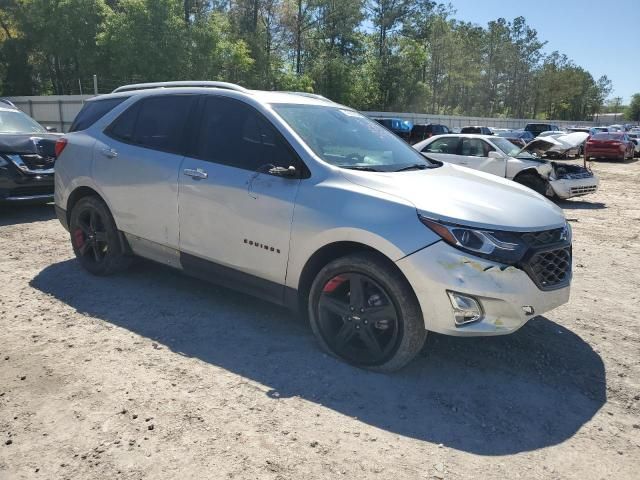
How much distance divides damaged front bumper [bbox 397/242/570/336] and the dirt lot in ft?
1.58

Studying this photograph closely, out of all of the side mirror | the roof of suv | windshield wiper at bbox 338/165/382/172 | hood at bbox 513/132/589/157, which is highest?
the roof of suv

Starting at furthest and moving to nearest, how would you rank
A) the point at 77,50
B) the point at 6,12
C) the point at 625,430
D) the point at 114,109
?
1. the point at 6,12
2. the point at 77,50
3. the point at 114,109
4. the point at 625,430

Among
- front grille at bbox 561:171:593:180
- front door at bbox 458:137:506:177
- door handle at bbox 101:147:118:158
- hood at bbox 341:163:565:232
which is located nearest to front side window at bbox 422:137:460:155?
front door at bbox 458:137:506:177

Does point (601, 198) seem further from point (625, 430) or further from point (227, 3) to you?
point (227, 3)

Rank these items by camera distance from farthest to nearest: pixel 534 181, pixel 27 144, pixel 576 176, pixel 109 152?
pixel 576 176 → pixel 534 181 → pixel 27 144 → pixel 109 152

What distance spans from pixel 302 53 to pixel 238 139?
52.3 meters

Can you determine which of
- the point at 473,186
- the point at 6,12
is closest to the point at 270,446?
the point at 473,186

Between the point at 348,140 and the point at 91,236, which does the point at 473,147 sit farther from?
the point at 91,236

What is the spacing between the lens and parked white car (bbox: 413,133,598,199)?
37.9 feet

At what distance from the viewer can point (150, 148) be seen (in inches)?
180

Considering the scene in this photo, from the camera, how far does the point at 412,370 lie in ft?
11.5

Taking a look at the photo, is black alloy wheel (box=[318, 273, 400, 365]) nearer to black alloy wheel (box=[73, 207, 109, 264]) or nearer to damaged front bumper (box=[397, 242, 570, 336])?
damaged front bumper (box=[397, 242, 570, 336])

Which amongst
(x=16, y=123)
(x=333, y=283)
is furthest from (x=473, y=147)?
(x=333, y=283)

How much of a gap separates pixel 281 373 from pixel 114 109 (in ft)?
10.6
